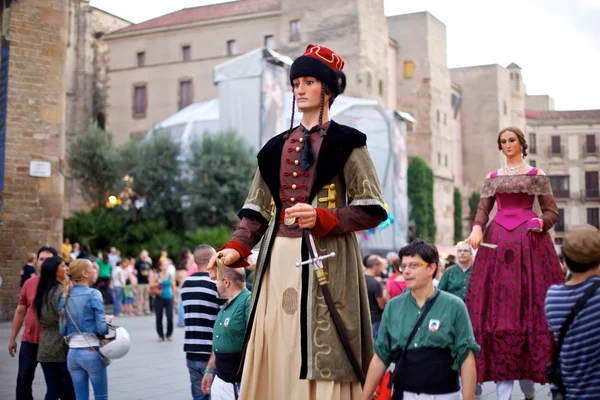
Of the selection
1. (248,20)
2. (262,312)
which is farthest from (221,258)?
(248,20)

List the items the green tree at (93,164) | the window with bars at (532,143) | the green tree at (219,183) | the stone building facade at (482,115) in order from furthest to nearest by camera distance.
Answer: the stone building facade at (482,115) → the window with bars at (532,143) → the green tree at (93,164) → the green tree at (219,183)

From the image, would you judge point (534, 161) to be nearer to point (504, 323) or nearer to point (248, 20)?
point (248, 20)

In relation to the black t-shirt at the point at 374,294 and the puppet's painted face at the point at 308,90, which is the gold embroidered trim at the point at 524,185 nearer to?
the puppet's painted face at the point at 308,90

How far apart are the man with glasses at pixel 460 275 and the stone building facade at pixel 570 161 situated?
51944 mm

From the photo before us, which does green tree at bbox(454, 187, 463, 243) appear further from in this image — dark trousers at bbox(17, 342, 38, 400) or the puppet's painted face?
the puppet's painted face

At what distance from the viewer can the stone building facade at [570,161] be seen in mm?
59406

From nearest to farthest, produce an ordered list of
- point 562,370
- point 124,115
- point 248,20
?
point 562,370 < point 248,20 < point 124,115

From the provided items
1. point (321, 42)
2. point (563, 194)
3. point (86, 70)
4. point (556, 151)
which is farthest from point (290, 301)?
point (556, 151)

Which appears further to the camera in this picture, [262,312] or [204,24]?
[204,24]

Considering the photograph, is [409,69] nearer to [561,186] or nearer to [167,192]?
[561,186]

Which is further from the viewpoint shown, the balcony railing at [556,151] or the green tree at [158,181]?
the balcony railing at [556,151]

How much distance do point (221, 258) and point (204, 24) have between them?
167 feet

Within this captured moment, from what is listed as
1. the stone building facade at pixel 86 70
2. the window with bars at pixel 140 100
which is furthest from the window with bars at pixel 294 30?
the stone building facade at pixel 86 70

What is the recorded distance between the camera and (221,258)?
4.36 m
